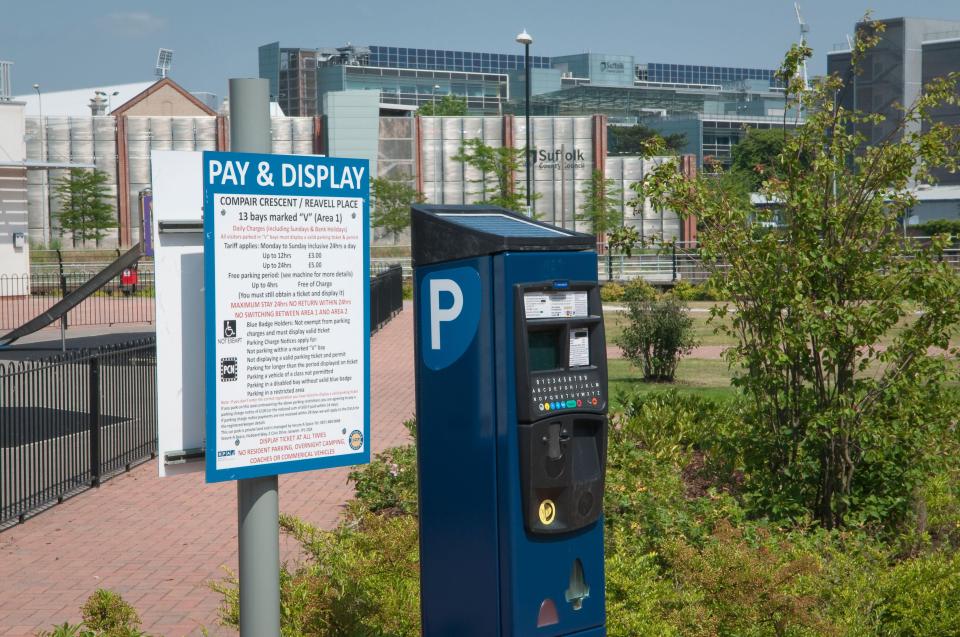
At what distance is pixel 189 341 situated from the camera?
12.3ft

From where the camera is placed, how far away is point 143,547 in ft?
28.8

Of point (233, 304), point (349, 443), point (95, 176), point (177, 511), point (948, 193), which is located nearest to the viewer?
point (233, 304)

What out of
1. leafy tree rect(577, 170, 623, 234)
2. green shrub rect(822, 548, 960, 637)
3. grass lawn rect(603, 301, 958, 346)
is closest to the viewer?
green shrub rect(822, 548, 960, 637)

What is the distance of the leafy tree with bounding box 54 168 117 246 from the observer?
64250mm

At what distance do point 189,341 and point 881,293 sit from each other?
550 cm

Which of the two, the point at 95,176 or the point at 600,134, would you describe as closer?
the point at 95,176

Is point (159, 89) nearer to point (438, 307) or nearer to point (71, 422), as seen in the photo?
point (71, 422)

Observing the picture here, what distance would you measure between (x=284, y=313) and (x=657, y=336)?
14.4 metres

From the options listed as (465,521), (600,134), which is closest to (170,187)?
(465,521)

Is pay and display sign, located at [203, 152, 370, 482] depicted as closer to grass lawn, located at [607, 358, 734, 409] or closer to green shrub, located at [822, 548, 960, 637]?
green shrub, located at [822, 548, 960, 637]

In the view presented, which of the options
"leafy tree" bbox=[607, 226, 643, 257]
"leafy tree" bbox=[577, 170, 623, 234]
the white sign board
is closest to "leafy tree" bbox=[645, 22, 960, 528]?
"leafy tree" bbox=[607, 226, 643, 257]

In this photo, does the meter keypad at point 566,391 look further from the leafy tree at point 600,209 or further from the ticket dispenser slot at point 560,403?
the leafy tree at point 600,209

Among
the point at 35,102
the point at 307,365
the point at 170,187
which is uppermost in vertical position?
the point at 35,102

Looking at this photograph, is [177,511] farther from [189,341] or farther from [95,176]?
[95,176]
